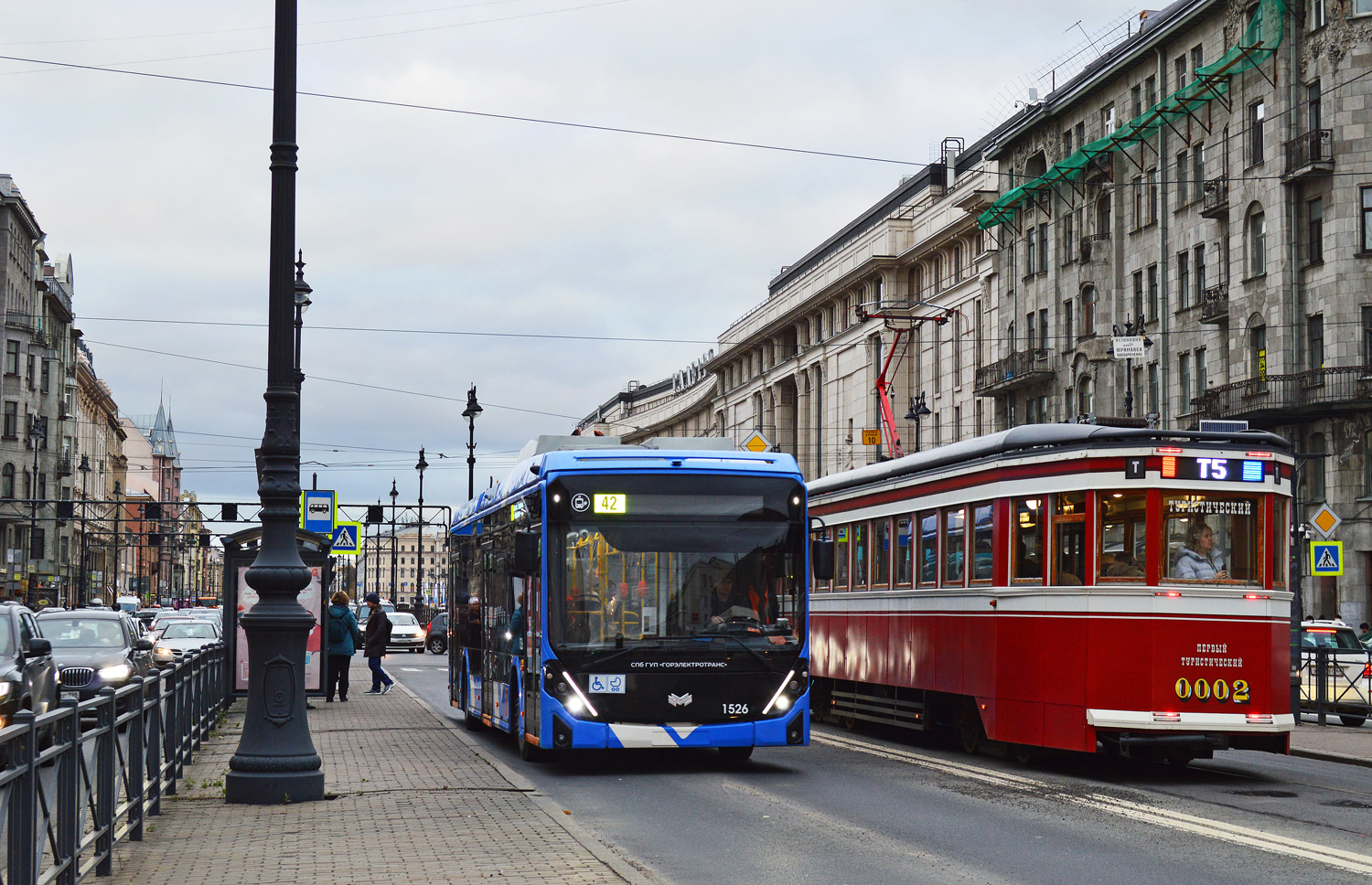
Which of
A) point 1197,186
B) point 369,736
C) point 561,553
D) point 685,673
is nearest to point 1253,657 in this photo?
point 685,673

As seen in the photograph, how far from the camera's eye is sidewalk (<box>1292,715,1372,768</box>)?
18500 mm

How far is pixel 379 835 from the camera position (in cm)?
1107

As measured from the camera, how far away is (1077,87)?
189 ft

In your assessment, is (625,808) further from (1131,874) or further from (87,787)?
(87,787)

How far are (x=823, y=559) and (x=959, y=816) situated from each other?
3963 mm

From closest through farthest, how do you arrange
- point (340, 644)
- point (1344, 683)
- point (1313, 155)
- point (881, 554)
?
point (881, 554)
point (1344, 683)
point (340, 644)
point (1313, 155)

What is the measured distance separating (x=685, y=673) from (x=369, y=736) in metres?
5.79

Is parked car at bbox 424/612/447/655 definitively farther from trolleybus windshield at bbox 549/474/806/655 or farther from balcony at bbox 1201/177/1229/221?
trolleybus windshield at bbox 549/474/806/655

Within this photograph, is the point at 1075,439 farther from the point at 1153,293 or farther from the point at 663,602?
the point at 1153,293

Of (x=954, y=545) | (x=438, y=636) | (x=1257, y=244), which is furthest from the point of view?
(x=438, y=636)

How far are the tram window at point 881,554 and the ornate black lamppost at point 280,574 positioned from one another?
833 cm

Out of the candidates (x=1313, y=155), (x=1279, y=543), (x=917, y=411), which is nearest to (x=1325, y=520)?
(x=1279, y=543)

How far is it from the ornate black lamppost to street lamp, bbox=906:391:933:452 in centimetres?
4410

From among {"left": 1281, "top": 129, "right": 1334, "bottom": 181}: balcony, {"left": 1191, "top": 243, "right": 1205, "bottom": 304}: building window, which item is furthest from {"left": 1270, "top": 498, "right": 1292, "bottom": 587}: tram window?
{"left": 1191, "top": 243, "right": 1205, "bottom": 304}: building window
